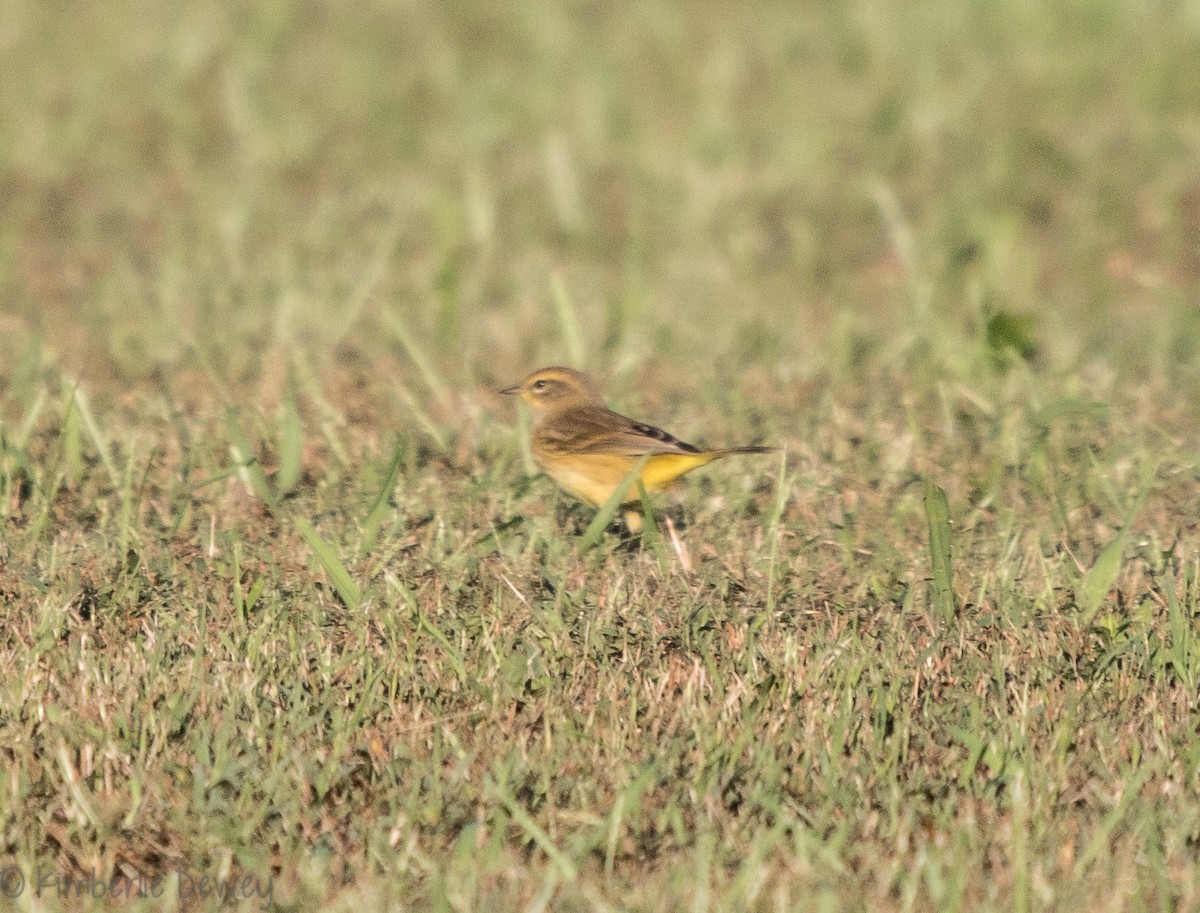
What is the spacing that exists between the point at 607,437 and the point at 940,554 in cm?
126

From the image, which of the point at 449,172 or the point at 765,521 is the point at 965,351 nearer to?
the point at 765,521

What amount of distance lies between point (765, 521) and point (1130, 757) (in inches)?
69.9

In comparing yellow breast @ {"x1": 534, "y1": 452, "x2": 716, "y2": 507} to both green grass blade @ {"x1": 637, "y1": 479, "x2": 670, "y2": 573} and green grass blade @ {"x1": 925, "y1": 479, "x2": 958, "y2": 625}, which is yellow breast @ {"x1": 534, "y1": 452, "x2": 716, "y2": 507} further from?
green grass blade @ {"x1": 925, "y1": 479, "x2": 958, "y2": 625}

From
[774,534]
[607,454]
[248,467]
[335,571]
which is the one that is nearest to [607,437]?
[607,454]

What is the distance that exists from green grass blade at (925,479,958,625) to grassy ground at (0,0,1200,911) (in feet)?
0.05

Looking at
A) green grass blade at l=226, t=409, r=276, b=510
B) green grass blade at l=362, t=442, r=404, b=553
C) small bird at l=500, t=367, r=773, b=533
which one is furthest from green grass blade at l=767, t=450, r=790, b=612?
green grass blade at l=226, t=409, r=276, b=510

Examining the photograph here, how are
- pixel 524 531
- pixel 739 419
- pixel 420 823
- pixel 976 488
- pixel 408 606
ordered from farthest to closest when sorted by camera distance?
pixel 739 419
pixel 976 488
pixel 524 531
pixel 408 606
pixel 420 823

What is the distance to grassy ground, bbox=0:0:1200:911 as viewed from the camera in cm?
373

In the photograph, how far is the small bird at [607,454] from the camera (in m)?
5.51

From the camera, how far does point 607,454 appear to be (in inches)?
220

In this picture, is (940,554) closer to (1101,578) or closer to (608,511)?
(1101,578)

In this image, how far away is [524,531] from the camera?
17.8 feet

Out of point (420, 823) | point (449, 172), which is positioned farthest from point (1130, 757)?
point (449, 172)

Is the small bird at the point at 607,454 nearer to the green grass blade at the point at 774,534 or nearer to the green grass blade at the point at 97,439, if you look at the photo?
the green grass blade at the point at 774,534
